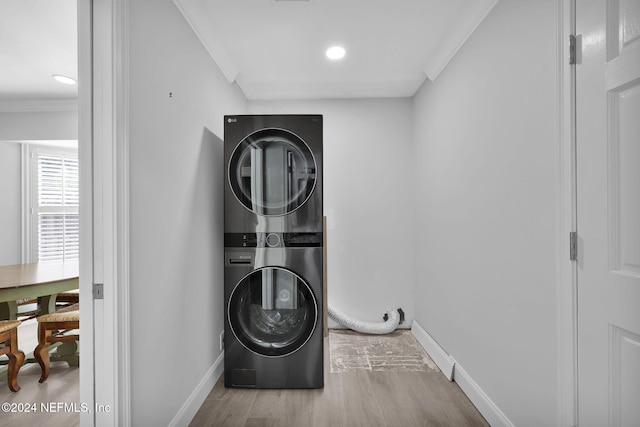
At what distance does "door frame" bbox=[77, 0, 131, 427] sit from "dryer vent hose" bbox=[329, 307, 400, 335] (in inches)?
91.5

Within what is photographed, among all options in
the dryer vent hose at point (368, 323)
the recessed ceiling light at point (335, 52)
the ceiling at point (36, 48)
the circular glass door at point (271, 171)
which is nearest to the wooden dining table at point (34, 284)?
the circular glass door at point (271, 171)

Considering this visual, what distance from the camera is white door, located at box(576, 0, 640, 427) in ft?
3.36

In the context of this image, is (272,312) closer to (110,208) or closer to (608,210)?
(110,208)

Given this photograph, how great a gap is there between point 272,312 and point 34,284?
1483mm

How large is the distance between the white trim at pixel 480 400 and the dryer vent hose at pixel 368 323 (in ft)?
3.32

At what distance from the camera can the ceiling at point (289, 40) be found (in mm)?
2020

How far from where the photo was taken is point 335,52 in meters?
2.66

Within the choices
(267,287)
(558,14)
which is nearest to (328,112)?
(267,287)

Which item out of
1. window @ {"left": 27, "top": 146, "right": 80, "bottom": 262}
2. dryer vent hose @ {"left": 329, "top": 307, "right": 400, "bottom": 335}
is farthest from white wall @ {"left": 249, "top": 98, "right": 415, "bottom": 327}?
window @ {"left": 27, "top": 146, "right": 80, "bottom": 262}

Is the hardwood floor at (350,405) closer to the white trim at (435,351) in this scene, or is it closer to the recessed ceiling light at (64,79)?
the white trim at (435,351)

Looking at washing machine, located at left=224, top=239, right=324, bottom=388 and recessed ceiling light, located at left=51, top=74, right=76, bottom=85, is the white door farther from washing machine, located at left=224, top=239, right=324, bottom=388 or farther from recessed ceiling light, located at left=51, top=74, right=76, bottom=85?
recessed ceiling light, located at left=51, top=74, right=76, bottom=85

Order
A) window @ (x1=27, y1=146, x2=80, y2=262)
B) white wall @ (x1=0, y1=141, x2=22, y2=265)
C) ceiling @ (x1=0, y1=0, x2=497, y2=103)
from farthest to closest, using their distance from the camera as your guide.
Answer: window @ (x1=27, y1=146, x2=80, y2=262), white wall @ (x1=0, y1=141, x2=22, y2=265), ceiling @ (x1=0, y1=0, x2=497, y2=103)

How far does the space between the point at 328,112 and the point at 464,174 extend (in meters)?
1.75

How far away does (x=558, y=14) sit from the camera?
1.32 m
